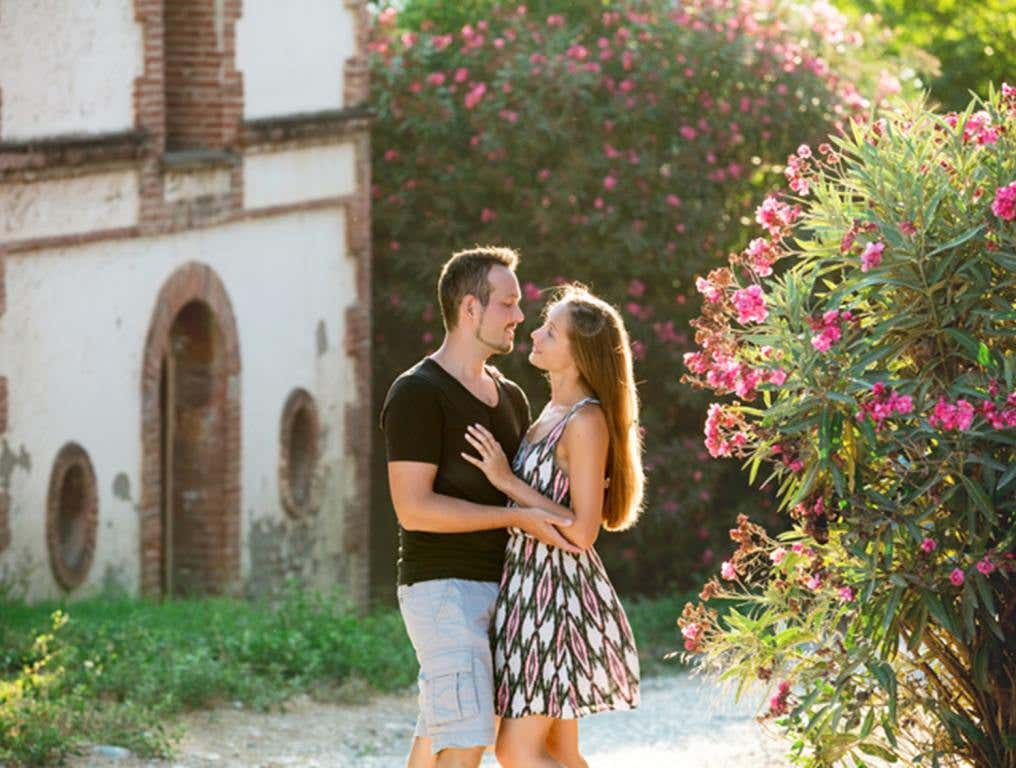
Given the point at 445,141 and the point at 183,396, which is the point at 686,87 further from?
the point at 183,396

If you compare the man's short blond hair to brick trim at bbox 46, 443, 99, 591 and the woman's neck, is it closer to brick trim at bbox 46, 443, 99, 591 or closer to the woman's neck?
the woman's neck

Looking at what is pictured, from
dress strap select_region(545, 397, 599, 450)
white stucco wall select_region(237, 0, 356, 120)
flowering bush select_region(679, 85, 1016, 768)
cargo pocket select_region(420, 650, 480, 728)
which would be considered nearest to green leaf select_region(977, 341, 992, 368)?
flowering bush select_region(679, 85, 1016, 768)

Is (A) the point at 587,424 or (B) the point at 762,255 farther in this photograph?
(B) the point at 762,255

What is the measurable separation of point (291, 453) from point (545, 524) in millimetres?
11007

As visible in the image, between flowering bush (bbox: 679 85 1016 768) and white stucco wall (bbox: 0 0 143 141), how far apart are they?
7.71 m

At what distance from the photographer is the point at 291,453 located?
17.4m

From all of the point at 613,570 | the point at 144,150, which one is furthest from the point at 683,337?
the point at 144,150

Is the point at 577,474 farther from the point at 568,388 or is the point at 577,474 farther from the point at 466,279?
the point at 466,279

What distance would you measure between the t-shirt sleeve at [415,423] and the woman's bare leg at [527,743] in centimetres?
81

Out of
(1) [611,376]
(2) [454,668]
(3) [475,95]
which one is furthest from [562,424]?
(3) [475,95]

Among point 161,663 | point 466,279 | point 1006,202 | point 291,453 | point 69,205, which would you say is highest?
point 69,205

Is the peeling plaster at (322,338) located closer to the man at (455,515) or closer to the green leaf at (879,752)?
the man at (455,515)

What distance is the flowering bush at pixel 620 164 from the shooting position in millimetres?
18297

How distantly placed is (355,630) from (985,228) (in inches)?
292
